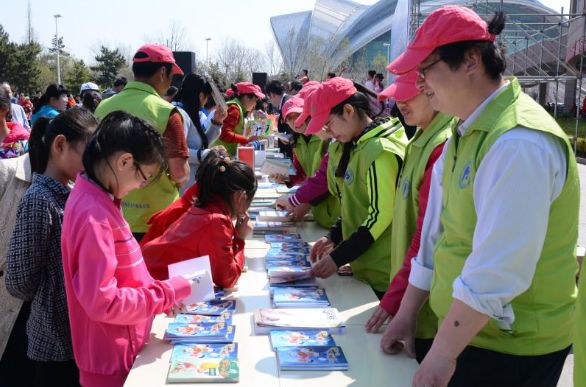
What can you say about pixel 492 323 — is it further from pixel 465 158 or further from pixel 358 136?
pixel 358 136

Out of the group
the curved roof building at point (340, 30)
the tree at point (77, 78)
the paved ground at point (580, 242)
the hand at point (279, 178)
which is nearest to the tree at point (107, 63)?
the tree at point (77, 78)

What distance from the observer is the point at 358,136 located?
2393 millimetres

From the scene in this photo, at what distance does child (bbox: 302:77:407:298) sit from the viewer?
213cm

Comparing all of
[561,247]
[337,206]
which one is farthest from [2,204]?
[561,247]

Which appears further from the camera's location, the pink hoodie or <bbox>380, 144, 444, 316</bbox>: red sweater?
<bbox>380, 144, 444, 316</bbox>: red sweater

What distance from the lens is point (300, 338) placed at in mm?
1720

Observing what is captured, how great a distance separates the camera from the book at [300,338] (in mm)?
1679

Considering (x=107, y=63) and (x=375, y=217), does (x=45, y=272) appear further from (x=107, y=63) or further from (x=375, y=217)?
(x=107, y=63)

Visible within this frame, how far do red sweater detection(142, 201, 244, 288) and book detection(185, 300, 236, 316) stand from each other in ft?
0.42

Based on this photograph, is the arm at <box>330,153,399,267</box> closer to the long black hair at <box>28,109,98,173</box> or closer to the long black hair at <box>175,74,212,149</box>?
the long black hair at <box>28,109,98,173</box>

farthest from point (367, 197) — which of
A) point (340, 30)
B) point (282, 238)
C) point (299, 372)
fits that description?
point (340, 30)

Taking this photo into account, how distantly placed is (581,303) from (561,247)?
0.53 ft

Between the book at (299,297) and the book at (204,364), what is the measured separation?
36 cm

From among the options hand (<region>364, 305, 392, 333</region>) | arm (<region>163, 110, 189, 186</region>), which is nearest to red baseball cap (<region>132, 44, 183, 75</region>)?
arm (<region>163, 110, 189, 186</region>)
